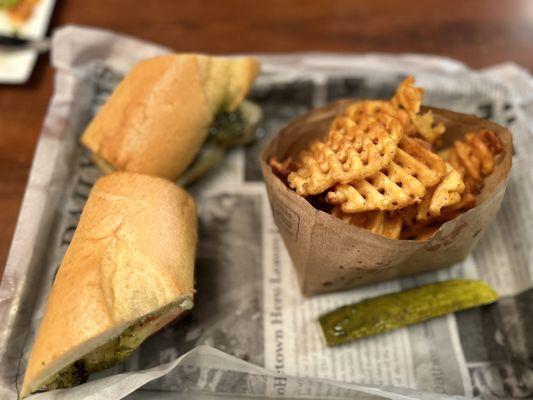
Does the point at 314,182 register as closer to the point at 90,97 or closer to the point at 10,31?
the point at 90,97

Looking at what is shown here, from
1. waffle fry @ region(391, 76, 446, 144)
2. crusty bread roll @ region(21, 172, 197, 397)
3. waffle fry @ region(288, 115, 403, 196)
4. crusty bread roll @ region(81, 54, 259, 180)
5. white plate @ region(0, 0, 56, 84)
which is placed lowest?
crusty bread roll @ region(21, 172, 197, 397)

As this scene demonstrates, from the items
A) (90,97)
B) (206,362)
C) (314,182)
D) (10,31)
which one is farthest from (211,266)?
(10,31)

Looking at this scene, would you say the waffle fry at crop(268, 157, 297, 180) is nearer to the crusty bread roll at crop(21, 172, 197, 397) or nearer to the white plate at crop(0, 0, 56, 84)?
the crusty bread roll at crop(21, 172, 197, 397)

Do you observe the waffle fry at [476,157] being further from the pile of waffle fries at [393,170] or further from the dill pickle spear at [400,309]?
the dill pickle spear at [400,309]

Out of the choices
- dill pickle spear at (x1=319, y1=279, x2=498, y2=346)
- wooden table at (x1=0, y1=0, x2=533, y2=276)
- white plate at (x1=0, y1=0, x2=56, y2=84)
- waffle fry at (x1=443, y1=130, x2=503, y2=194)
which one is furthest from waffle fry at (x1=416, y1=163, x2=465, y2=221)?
white plate at (x1=0, y1=0, x2=56, y2=84)

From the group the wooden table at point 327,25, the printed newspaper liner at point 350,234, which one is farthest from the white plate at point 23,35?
the printed newspaper liner at point 350,234
